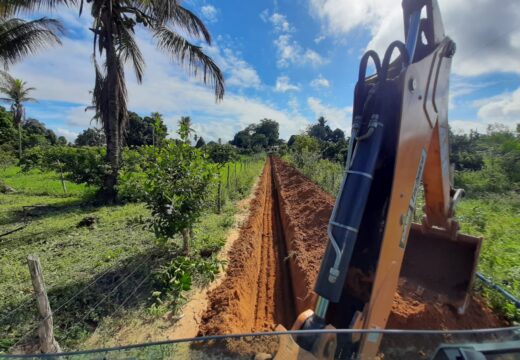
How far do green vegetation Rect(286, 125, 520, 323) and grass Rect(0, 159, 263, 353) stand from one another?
4498 mm

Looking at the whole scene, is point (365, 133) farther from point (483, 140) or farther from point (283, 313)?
point (483, 140)

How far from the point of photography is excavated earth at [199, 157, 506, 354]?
10.2 ft

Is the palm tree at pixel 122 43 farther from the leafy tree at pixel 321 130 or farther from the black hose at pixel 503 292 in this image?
the leafy tree at pixel 321 130

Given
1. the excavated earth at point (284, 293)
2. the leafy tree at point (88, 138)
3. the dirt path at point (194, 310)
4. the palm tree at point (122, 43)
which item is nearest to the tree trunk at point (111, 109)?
the palm tree at point (122, 43)

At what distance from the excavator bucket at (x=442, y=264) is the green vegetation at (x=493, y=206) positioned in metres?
0.57

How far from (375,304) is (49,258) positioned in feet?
19.5

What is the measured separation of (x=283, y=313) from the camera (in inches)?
167

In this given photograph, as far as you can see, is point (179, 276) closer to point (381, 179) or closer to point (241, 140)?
point (381, 179)

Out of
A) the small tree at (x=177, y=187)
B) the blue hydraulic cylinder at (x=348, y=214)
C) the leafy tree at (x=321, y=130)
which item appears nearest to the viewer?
the blue hydraulic cylinder at (x=348, y=214)

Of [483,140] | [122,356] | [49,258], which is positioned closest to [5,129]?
[49,258]

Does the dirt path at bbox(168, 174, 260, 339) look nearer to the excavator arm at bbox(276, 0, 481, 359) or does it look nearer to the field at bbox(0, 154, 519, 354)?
the field at bbox(0, 154, 519, 354)

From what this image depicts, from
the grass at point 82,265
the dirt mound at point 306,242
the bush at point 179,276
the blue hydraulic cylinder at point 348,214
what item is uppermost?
the blue hydraulic cylinder at point 348,214

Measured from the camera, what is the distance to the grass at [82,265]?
11.2ft

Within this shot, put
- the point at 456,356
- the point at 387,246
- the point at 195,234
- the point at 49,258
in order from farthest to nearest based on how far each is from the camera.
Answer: the point at 195,234 < the point at 49,258 < the point at 387,246 < the point at 456,356
